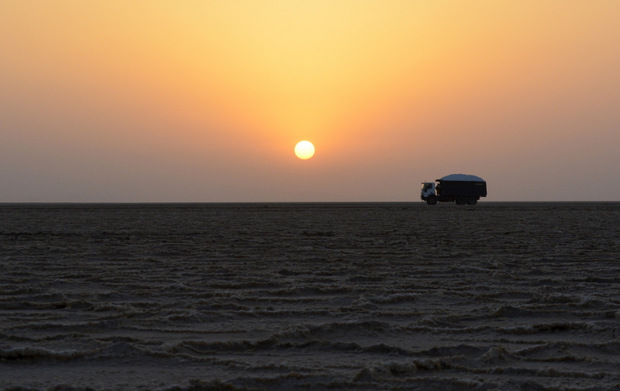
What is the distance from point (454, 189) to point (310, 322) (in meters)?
48.4

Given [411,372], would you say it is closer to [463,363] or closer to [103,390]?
[463,363]

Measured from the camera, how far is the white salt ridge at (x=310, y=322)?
4184mm

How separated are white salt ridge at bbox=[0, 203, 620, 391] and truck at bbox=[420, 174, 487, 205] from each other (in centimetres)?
4193

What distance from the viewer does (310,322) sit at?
230 inches

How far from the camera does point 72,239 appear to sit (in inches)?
645

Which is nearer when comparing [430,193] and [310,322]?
[310,322]

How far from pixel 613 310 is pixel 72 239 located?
41.4ft

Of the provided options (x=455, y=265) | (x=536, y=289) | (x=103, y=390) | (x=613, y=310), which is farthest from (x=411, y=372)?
(x=455, y=265)

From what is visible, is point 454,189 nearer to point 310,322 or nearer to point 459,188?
point 459,188

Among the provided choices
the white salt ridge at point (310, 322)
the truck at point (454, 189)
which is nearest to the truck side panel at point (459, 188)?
the truck at point (454, 189)

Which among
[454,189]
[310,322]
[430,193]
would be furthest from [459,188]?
[310,322]

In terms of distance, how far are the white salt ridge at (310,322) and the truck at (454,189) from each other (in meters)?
41.9

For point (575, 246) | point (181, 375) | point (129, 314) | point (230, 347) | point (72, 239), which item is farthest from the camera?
point (72, 239)

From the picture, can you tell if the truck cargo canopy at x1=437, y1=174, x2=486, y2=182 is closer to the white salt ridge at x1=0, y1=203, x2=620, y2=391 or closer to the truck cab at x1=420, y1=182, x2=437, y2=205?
the truck cab at x1=420, y1=182, x2=437, y2=205
